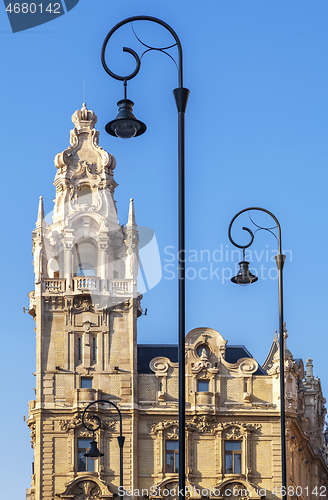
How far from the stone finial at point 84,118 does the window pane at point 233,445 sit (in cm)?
2577

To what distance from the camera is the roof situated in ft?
229

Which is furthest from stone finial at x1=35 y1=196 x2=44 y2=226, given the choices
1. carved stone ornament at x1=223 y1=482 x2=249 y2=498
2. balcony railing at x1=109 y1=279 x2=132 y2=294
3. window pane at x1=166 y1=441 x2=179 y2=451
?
carved stone ornament at x1=223 y1=482 x2=249 y2=498

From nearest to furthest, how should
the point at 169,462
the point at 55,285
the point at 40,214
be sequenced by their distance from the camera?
the point at 169,462 → the point at 55,285 → the point at 40,214

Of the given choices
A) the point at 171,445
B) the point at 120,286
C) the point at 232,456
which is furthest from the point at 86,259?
the point at 232,456

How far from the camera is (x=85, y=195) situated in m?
70.4

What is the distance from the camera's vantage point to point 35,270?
224 feet

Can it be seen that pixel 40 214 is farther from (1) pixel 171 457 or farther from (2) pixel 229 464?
(2) pixel 229 464

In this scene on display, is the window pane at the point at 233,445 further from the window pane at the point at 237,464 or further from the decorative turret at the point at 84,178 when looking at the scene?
the decorative turret at the point at 84,178

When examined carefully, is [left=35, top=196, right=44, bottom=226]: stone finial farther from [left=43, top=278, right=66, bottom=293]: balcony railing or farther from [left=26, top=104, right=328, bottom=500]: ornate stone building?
[left=43, top=278, right=66, bottom=293]: balcony railing

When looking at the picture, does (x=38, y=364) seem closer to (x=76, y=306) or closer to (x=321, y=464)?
(x=76, y=306)

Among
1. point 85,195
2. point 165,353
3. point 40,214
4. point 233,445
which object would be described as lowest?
point 233,445

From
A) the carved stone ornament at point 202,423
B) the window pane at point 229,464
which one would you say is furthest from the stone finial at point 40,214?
the window pane at point 229,464

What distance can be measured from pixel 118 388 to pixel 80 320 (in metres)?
5.42

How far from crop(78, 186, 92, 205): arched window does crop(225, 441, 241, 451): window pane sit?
19826 mm
